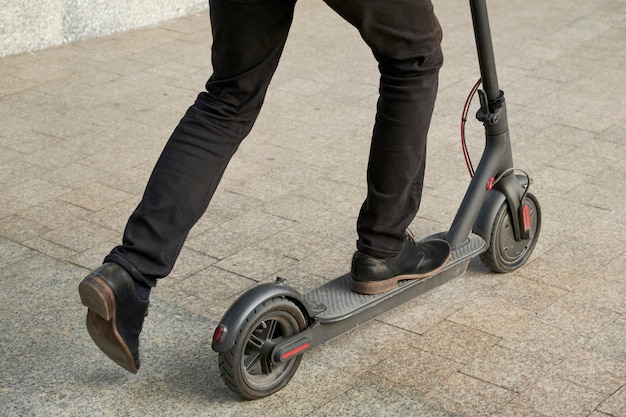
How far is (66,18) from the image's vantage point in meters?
6.89

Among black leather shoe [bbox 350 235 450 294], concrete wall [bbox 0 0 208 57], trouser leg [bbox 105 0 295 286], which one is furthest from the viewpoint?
concrete wall [bbox 0 0 208 57]

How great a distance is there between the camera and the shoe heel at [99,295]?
2.79 meters

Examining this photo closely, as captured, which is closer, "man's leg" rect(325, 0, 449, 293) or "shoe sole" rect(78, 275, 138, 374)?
"shoe sole" rect(78, 275, 138, 374)

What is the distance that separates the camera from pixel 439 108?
579 centimetres

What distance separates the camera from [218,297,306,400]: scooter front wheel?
9.73 feet

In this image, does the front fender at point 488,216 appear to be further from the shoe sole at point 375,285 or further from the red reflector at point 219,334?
the red reflector at point 219,334

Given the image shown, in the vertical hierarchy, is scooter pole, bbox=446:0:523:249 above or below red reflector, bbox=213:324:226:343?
above

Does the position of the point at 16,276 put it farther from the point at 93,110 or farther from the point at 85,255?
the point at 93,110

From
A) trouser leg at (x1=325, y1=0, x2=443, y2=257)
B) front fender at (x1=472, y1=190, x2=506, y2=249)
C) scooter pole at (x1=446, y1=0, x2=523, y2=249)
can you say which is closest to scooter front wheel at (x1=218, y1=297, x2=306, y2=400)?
trouser leg at (x1=325, y1=0, x2=443, y2=257)

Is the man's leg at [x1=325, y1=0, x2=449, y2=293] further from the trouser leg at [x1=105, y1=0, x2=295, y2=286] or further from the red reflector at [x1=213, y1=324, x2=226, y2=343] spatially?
the red reflector at [x1=213, y1=324, x2=226, y2=343]

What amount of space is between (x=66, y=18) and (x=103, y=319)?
441cm

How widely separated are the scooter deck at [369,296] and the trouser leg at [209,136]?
0.52 m

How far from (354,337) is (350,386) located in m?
0.32

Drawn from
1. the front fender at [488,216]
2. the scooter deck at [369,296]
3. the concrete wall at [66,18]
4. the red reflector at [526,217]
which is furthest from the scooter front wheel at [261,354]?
the concrete wall at [66,18]
